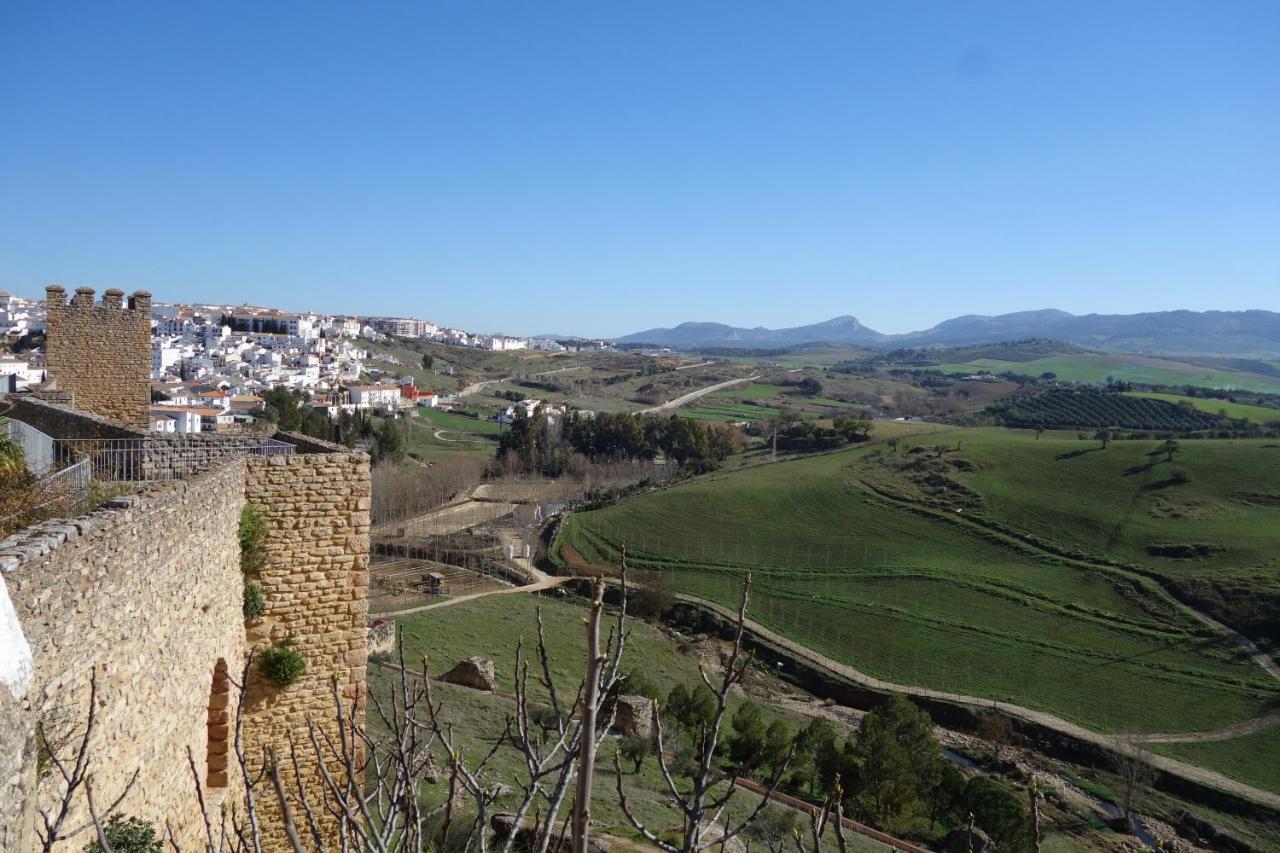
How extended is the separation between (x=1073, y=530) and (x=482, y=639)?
35.7m

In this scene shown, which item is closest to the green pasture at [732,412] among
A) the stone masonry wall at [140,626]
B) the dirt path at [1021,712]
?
the dirt path at [1021,712]

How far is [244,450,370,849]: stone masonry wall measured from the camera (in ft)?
23.2

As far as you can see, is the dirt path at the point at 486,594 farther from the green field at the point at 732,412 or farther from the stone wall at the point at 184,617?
the green field at the point at 732,412

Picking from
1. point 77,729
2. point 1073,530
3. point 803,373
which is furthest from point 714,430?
point 803,373

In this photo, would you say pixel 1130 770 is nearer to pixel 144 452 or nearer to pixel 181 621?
pixel 144 452

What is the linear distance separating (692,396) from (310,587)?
108931 mm

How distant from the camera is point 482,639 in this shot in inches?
1276

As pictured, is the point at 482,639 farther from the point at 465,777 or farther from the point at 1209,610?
the point at 1209,610

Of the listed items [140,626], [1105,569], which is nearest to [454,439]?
[1105,569]

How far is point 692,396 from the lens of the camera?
11562cm

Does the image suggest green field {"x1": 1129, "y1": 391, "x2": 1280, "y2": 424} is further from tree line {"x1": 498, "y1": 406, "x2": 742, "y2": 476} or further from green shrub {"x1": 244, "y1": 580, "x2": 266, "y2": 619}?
green shrub {"x1": 244, "y1": 580, "x2": 266, "y2": 619}

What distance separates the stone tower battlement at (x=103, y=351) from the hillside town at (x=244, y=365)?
2255 centimetres

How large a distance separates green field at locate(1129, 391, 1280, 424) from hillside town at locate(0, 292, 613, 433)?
256 ft

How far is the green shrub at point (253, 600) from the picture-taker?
697 cm
